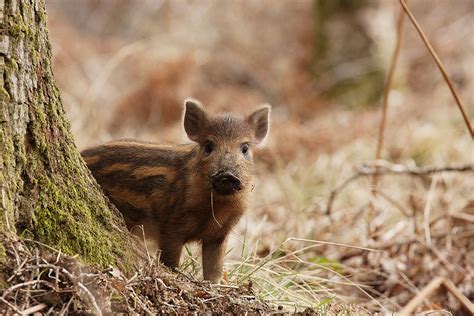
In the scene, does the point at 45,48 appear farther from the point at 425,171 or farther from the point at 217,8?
the point at 217,8

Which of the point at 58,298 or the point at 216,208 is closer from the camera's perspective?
the point at 58,298

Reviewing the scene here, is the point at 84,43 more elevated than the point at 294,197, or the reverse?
the point at 84,43

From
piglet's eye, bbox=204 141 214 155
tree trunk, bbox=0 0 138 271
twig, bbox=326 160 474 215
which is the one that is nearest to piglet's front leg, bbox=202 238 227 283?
piglet's eye, bbox=204 141 214 155

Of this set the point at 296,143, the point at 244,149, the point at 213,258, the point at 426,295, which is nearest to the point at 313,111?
the point at 296,143

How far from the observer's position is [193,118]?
18.3ft

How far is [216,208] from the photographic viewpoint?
513 cm

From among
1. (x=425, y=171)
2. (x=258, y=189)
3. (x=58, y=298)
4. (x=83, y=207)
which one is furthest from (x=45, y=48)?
(x=258, y=189)

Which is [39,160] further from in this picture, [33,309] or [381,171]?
[381,171]

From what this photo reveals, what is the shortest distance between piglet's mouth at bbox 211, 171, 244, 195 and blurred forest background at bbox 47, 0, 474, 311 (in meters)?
0.55

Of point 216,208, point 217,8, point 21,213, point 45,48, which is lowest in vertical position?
point 216,208

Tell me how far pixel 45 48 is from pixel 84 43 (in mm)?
13794

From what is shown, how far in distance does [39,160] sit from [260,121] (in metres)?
2.63

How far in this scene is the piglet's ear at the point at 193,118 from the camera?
550cm

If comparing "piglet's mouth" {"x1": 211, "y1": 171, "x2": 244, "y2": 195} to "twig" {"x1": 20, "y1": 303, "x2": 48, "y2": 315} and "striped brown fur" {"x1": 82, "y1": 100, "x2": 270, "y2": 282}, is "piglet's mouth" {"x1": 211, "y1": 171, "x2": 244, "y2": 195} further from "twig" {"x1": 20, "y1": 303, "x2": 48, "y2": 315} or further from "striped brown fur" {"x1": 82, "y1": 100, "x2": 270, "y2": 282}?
"twig" {"x1": 20, "y1": 303, "x2": 48, "y2": 315}
